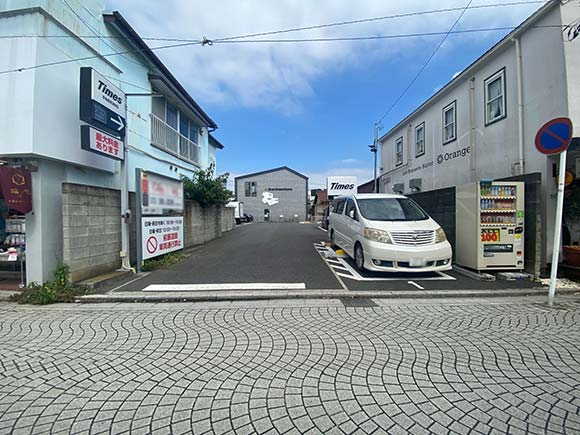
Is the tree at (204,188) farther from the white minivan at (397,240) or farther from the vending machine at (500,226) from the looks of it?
the vending machine at (500,226)

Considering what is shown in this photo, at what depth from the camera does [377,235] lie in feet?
21.5

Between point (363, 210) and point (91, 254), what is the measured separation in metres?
6.50

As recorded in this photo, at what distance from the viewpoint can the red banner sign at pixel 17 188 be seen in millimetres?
5164

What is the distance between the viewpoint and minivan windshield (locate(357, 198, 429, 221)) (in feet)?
23.6

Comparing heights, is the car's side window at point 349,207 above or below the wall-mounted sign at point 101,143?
below

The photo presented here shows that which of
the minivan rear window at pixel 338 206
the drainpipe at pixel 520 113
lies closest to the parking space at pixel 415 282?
the minivan rear window at pixel 338 206

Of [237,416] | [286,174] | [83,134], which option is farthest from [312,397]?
[286,174]

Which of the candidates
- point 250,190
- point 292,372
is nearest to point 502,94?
point 292,372

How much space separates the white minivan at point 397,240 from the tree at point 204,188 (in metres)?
7.20

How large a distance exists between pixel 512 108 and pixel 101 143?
10.5 meters

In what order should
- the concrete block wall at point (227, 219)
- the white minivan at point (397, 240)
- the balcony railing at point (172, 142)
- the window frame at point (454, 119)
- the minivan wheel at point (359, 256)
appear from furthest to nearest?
1. the concrete block wall at point (227, 219)
2. the window frame at point (454, 119)
3. the balcony railing at point (172, 142)
4. the minivan wheel at point (359, 256)
5. the white minivan at point (397, 240)

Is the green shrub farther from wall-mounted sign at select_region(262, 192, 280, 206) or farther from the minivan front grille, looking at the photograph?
wall-mounted sign at select_region(262, 192, 280, 206)

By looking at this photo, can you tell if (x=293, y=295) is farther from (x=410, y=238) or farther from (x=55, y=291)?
(x=55, y=291)

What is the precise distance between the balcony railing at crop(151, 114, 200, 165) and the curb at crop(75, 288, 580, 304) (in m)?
6.15
